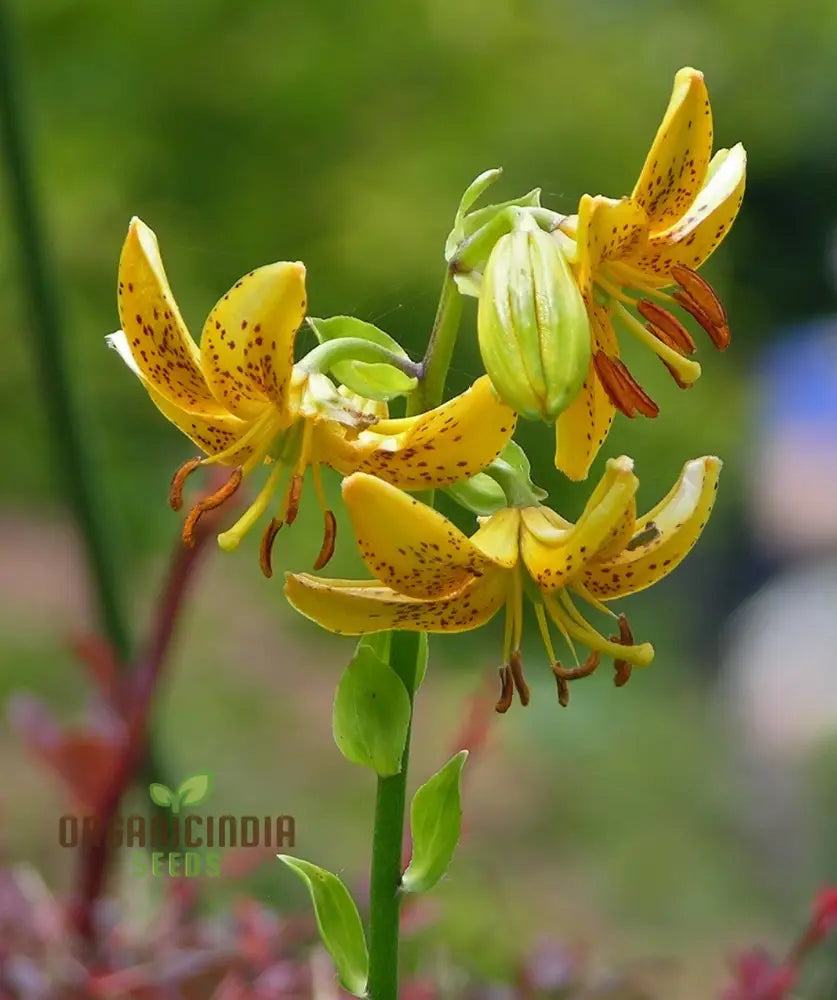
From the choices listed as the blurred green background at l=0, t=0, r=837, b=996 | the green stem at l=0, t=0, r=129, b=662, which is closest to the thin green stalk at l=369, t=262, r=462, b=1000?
the green stem at l=0, t=0, r=129, b=662

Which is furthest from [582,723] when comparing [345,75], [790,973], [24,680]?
[790,973]

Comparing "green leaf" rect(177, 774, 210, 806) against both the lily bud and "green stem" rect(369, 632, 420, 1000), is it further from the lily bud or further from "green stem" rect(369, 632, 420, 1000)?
the lily bud

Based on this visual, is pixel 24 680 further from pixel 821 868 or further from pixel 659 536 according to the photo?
pixel 659 536

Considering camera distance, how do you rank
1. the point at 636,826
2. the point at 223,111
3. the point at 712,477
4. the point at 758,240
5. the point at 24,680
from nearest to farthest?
the point at 712,477 → the point at 636,826 → the point at 24,680 → the point at 223,111 → the point at 758,240

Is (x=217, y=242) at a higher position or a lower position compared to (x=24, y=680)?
higher

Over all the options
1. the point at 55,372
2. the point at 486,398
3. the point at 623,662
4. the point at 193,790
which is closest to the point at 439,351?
the point at 486,398

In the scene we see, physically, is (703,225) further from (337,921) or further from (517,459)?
(337,921)
